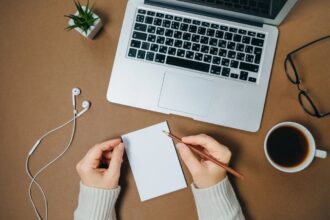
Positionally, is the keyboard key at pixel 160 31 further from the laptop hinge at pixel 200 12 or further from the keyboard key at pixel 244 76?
the keyboard key at pixel 244 76

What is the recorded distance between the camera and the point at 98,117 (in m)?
0.84

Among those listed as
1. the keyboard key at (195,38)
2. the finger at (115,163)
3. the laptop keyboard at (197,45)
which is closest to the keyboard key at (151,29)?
the laptop keyboard at (197,45)

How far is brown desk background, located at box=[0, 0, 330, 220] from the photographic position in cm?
80

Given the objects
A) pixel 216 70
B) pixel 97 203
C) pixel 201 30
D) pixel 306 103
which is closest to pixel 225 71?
pixel 216 70

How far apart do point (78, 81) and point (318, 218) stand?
2.33 ft

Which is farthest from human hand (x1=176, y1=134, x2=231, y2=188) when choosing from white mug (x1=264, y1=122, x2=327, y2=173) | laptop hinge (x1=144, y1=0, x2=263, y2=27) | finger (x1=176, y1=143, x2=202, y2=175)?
laptop hinge (x1=144, y1=0, x2=263, y2=27)

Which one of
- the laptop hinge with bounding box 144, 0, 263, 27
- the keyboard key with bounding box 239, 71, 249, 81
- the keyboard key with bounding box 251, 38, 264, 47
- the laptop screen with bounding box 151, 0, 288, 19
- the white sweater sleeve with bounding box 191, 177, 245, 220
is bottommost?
the white sweater sleeve with bounding box 191, 177, 245, 220

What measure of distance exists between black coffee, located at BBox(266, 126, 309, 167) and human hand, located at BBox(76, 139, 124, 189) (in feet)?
1.21

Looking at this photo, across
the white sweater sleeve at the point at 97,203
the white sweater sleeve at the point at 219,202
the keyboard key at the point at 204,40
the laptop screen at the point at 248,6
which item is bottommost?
the white sweater sleeve at the point at 97,203

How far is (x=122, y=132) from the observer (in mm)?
831

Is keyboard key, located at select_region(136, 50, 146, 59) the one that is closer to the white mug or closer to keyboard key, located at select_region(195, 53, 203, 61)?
keyboard key, located at select_region(195, 53, 203, 61)

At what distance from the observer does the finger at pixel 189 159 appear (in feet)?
2.49

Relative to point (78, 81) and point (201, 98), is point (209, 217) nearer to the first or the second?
point (201, 98)

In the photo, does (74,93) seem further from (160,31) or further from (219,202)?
(219,202)
